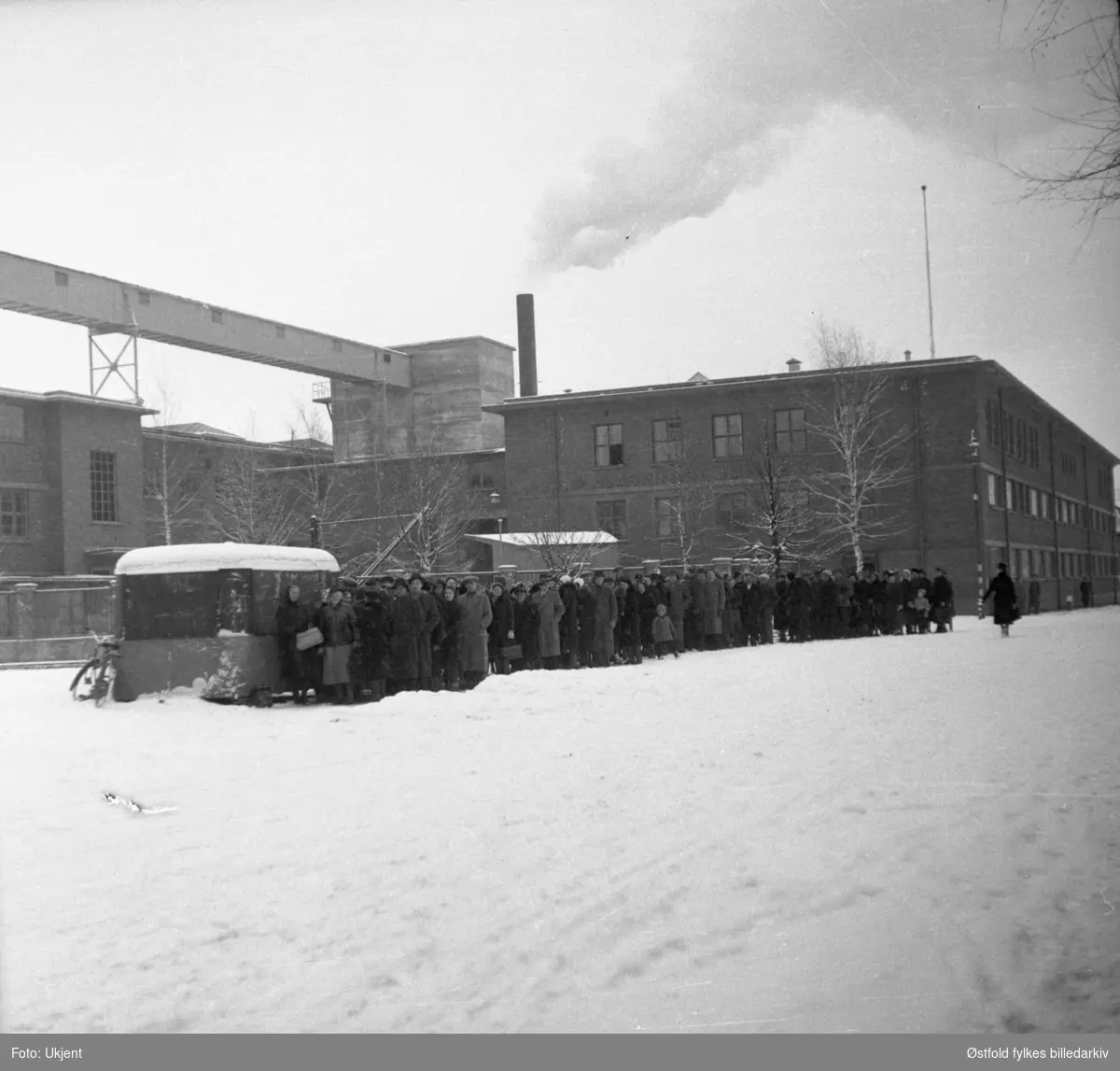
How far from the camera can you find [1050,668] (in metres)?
13.4

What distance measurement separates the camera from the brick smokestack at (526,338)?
11.0 m

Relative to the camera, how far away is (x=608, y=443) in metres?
41.9

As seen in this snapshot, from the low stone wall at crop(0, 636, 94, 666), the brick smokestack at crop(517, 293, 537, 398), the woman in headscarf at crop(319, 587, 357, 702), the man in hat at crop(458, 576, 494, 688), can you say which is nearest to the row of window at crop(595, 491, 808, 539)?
the brick smokestack at crop(517, 293, 537, 398)

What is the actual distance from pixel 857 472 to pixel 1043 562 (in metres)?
7.15

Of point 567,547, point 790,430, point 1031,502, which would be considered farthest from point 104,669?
point 1031,502

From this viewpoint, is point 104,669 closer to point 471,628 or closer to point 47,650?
point 471,628

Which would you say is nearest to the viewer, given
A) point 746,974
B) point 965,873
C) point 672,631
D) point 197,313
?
point 746,974

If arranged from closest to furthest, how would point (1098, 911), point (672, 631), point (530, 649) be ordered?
point (1098, 911) → point (530, 649) → point (672, 631)

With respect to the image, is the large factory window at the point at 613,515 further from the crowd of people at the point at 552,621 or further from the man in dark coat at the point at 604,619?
the man in dark coat at the point at 604,619

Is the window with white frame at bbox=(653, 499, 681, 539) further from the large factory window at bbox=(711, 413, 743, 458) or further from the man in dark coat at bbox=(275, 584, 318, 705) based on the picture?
the man in dark coat at bbox=(275, 584, 318, 705)

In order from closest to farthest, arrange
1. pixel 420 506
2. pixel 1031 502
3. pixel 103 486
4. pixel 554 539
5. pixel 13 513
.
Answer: pixel 554 539 → pixel 420 506 → pixel 1031 502 → pixel 13 513 → pixel 103 486
